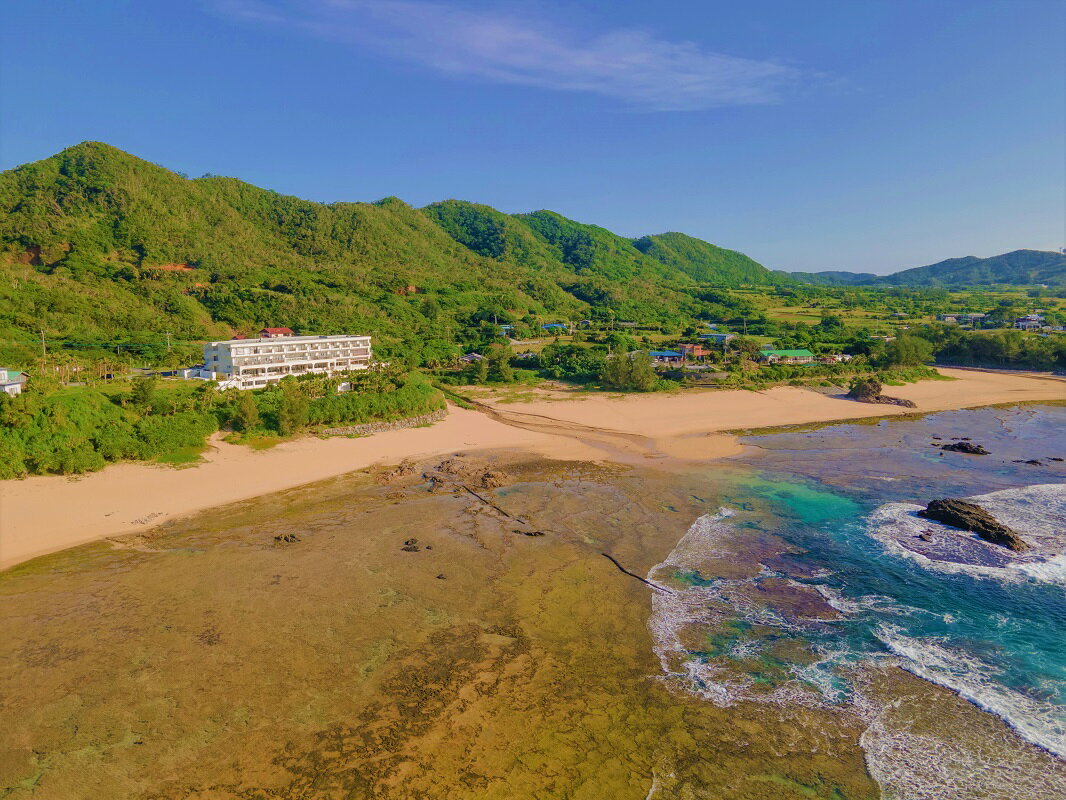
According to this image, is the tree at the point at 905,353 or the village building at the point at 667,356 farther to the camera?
the tree at the point at 905,353

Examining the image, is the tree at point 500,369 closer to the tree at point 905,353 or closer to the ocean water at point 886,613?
the ocean water at point 886,613

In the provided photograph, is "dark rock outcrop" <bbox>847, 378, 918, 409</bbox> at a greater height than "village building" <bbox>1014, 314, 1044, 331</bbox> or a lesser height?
lesser

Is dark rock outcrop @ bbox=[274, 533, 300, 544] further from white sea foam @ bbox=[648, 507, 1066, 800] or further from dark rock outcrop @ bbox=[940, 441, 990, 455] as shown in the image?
dark rock outcrop @ bbox=[940, 441, 990, 455]

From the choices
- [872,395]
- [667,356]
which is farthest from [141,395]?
[872,395]

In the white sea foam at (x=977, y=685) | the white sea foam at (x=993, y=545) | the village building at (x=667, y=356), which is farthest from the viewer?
the village building at (x=667, y=356)

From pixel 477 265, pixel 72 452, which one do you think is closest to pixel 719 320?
pixel 477 265

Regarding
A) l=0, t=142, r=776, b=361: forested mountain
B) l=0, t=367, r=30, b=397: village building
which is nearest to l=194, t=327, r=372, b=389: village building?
l=0, t=367, r=30, b=397: village building

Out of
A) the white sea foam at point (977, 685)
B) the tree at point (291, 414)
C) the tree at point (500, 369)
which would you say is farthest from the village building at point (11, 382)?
the white sea foam at point (977, 685)
